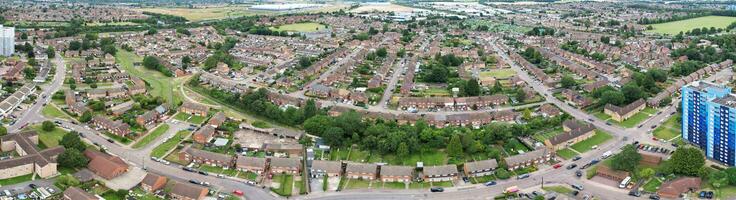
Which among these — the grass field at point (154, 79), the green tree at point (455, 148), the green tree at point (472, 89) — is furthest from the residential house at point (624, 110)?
the grass field at point (154, 79)

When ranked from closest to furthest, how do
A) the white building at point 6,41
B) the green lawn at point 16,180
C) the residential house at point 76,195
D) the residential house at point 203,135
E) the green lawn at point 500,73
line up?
the residential house at point 76,195, the green lawn at point 16,180, the residential house at point 203,135, the green lawn at point 500,73, the white building at point 6,41

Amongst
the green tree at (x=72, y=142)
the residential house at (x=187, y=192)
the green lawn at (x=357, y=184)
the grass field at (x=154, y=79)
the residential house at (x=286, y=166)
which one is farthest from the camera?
the grass field at (x=154, y=79)

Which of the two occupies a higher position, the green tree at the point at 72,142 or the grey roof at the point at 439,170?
the green tree at the point at 72,142

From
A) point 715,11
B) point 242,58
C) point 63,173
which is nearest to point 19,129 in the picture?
point 63,173

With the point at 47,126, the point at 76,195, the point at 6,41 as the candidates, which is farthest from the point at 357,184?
the point at 6,41

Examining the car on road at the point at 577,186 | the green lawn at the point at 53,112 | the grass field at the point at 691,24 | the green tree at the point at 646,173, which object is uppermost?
the grass field at the point at 691,24

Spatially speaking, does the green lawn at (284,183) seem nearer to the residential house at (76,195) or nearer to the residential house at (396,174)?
the residential house at (396,174)

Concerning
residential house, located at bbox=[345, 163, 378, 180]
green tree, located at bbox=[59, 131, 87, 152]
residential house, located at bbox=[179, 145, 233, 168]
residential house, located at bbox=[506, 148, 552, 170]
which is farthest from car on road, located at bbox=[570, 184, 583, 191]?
green tree, located at bbox=[59, 131, 87, 152]
